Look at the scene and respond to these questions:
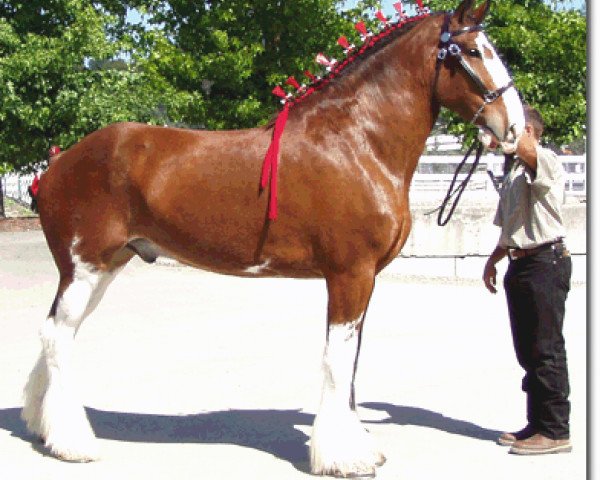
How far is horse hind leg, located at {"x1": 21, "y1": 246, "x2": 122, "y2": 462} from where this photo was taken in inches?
218

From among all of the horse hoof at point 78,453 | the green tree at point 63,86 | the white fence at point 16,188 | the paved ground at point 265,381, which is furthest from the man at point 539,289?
the white fence at point 16,188

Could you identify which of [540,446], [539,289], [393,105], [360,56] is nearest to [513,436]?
[540,446]

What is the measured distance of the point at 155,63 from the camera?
21938 millimetres

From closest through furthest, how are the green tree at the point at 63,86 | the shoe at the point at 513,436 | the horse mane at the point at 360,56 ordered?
1. the horse mane at the point at 360,56
2. the shoe at the point at 513,436
3. the green tree at the point at 63,86

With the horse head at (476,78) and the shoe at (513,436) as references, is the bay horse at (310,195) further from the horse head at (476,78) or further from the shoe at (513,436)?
the shoe at (513,436)

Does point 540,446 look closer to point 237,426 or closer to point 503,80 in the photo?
point 237,426

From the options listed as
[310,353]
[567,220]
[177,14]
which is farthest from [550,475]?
[177,14]

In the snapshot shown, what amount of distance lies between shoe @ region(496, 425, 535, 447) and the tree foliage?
1572cm

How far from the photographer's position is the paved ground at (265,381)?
5543 millimetres

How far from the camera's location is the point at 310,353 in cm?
853

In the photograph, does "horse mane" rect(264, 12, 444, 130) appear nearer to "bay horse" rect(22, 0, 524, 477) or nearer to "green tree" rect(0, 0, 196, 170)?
"bay horse" rect(22, 0, 524, 477)

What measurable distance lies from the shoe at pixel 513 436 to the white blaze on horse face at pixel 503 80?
181cm

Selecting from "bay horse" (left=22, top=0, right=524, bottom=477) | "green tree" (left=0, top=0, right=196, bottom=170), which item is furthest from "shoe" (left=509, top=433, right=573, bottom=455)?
Answer: "green tree" (left=0, top=0, right=196, bottom=170)

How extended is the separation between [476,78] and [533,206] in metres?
0.89
